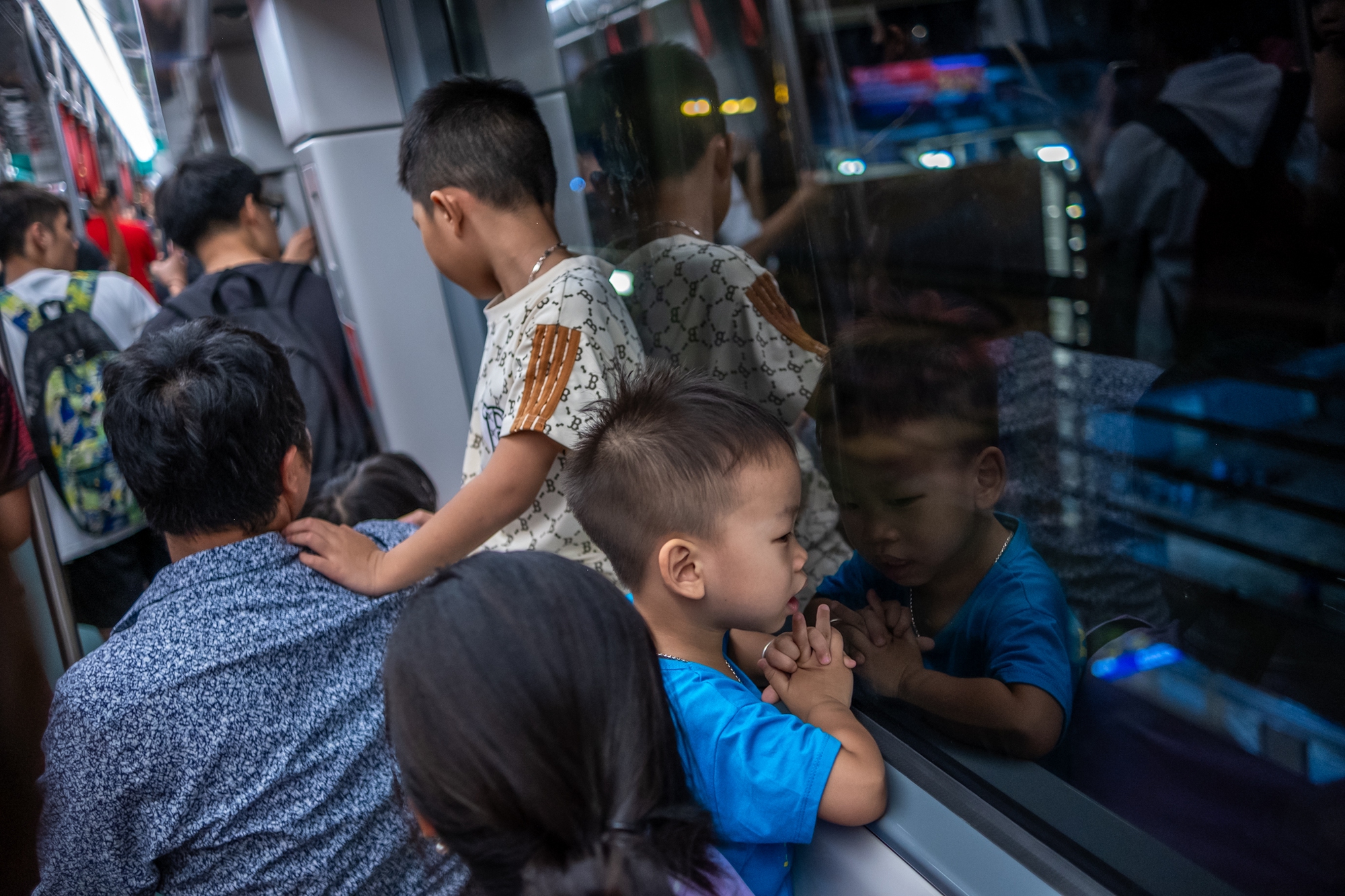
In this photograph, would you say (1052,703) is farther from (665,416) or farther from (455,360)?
(455,360)

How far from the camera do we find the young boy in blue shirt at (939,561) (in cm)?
103

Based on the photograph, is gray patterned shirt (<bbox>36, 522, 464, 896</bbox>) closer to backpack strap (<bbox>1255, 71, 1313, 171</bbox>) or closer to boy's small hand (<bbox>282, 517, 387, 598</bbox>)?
boy's small hand (<bbox>282, 517, 387, 598</bbox>)

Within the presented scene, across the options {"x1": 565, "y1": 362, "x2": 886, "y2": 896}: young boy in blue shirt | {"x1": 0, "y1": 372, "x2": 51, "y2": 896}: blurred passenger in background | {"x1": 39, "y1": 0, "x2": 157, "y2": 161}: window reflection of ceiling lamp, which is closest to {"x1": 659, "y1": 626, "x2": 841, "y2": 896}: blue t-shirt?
{"x1": 565, "y1": 362, "x2": 886, "y2": 896}: young boy in blue shirt

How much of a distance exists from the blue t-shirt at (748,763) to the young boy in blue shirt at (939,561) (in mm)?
129

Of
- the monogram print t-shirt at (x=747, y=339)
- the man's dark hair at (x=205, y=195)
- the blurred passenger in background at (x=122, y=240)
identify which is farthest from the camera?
the blurred passenger in background at (x=122, y=240)

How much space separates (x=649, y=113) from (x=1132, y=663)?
112cm

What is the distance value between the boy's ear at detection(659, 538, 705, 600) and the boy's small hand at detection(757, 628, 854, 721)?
0.15 m

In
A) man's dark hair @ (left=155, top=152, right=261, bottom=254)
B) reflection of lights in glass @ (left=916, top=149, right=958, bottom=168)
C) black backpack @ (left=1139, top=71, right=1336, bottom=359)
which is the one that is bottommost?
black backpack @ (left=1139, top=71, right=1336, bottom=359)

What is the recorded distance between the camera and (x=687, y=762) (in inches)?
36.1

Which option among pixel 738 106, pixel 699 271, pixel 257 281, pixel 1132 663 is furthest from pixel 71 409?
pixel 1132 663

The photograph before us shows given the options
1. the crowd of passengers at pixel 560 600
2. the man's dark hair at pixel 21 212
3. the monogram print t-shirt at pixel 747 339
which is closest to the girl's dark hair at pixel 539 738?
the crowd of passengers at pixel 560 600

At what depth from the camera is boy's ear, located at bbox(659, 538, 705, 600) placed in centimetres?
96

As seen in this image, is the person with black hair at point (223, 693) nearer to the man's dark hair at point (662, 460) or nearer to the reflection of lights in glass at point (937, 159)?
the man's dark hair at point (662, 460)

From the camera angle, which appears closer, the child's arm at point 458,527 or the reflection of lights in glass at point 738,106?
the child's arm at point 458,527
